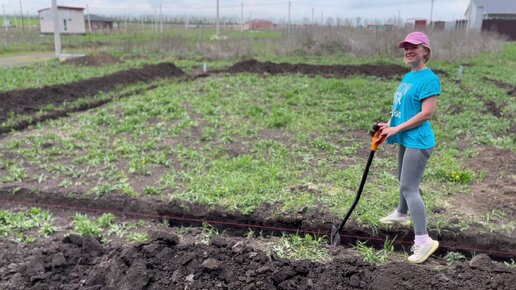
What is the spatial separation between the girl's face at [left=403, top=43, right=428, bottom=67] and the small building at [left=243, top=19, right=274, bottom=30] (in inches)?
1719

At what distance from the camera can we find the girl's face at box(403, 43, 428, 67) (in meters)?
3.38

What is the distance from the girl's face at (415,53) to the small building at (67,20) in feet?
124

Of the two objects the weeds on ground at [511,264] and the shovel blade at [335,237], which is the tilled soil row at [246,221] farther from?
the shovel blade at [335,237]

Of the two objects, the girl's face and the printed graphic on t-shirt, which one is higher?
the girl's face

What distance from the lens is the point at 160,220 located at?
4652mm

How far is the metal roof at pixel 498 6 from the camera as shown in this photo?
138 feet

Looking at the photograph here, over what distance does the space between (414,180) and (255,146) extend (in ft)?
11.7

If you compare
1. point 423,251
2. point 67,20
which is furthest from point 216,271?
point 67,20

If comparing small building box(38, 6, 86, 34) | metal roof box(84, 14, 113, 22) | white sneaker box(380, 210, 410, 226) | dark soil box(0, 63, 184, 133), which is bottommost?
white sneaker box(380, 210, 410, 226)

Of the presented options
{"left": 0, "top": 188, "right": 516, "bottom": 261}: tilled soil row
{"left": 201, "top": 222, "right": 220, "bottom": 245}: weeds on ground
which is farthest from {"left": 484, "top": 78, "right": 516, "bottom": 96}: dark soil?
{"left": 201, "top": 222, "right": 220, "bottom": 245}: weeds on ground

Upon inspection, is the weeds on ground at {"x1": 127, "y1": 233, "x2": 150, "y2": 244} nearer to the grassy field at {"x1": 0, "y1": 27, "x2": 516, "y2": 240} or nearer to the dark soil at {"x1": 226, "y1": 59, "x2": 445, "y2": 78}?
the grassy field at {"x1": 0, "y1": 27, "x2": 516, "y2": 240}

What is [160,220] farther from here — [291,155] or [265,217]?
[291,155]

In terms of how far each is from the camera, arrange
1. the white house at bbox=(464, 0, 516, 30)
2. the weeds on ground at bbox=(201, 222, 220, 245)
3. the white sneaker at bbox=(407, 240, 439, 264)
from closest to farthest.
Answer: the white sneaker at bbox=(407, 240, 439, 264), the weeds on ground at bbox=(201, 222, 220, 245), the white house at bbox=(464, 0, 516, 30)

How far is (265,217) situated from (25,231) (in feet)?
7.99
